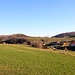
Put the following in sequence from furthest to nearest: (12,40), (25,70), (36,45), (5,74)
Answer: (12,40) < (36,45) < (25,70) < (5,74)

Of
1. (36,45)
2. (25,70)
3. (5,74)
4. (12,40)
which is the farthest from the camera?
(12,40)

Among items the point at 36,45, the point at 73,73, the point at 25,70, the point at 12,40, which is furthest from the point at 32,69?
the point at 12,40

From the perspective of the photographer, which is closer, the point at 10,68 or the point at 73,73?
the point at 73,73

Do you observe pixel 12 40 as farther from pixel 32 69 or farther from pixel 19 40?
pixel 32 69

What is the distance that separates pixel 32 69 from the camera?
86.2 feet

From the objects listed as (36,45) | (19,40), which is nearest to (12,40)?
(19,40)

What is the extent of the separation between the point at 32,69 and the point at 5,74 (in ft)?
12.8

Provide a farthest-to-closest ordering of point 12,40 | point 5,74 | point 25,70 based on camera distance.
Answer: point 12,40 < point 25,70 < point 5,74

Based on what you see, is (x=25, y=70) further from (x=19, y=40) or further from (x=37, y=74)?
(x=19, y=40)

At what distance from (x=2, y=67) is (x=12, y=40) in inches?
4594

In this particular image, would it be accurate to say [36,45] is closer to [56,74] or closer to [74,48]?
[74,48]

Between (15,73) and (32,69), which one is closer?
(15,73)

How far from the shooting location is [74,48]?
96500 mm

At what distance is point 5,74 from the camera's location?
77.2 feet
